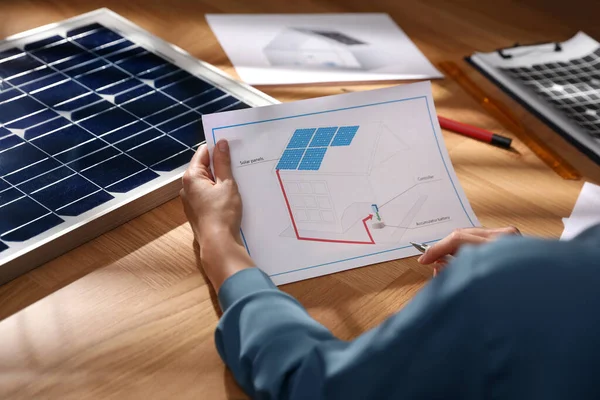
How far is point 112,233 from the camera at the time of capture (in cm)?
104

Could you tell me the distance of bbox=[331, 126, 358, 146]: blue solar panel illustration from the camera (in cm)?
112

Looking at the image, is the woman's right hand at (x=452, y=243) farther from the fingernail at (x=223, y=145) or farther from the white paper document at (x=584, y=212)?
the fingernail at (x=223, y=145)

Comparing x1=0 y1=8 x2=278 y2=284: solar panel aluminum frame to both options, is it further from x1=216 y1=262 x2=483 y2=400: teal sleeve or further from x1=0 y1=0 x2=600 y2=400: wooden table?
x1=216 y1=262 x2=483 y2=400: teal sleeve

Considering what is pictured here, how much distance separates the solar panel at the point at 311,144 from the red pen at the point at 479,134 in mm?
268

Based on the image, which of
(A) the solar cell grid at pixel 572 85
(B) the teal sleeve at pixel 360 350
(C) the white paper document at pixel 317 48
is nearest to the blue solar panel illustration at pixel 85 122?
(C) the white paper document at pixel 317 48

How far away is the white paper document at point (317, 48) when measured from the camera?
4.72 feet

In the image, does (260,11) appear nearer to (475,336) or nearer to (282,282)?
(282,282)

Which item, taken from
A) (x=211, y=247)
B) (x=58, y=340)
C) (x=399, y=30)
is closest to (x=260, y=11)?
(x=399, y=30)

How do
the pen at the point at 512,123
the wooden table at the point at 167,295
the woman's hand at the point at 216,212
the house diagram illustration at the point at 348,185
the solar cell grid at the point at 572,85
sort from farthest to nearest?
1. the solar cell grid at the point at 572,85
2. the pen at the point at 512,123
3. the house diagram illustration at the point at 348,185
4. the woman's hand at the point at 216,212
5. the wooden table at the point at 167,295

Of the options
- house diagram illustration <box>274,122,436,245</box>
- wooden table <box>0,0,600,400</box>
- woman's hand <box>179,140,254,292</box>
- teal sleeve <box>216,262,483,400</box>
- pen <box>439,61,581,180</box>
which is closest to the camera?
teal sleeve <box>216,262,483,400</box>

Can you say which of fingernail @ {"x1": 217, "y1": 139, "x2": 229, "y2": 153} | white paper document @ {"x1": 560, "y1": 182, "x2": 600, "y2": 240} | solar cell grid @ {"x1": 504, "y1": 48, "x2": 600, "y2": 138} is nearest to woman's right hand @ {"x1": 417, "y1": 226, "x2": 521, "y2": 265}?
white paper document @ {"x1": 560, "y1": 182, "x2": 600, "y2": 240}

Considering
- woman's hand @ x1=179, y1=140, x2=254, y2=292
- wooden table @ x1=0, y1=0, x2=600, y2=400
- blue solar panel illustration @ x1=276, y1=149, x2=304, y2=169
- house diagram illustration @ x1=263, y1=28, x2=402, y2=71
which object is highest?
house diagram illustration @ x1=263, y1=28, x2=402, y2=71

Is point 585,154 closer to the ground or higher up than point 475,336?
closer to the ground

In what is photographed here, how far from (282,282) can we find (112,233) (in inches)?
10.0
